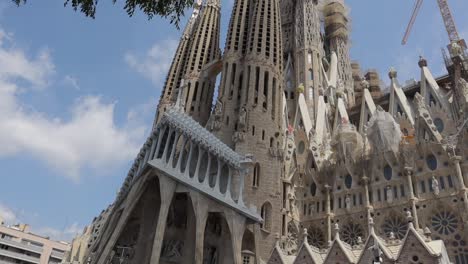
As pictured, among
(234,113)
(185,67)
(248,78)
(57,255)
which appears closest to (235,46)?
(248,78)

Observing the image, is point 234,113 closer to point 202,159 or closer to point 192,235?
point 202,159

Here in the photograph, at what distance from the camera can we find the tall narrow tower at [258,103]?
Result: 72.6 feet

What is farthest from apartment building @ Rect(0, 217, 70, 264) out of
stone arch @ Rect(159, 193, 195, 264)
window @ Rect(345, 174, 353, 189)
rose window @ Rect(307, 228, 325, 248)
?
window @ Rect(345, 174, 353, 189)

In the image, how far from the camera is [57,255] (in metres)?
57.7

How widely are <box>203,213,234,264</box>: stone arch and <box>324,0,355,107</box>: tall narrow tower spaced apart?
26.4 metres

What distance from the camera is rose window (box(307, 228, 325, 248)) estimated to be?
81.8 ft

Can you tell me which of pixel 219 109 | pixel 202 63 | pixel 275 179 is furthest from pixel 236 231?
pixel 202 63

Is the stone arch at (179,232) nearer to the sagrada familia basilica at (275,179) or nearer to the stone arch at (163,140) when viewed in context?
the sagrada familia basilica at (275,179)

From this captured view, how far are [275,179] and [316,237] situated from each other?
5403 mm

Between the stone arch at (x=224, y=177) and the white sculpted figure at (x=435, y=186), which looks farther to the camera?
the stone arch at (x=224, y=177)

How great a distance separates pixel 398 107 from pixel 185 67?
717 inches

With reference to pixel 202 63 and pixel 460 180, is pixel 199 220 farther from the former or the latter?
pixel 202 63

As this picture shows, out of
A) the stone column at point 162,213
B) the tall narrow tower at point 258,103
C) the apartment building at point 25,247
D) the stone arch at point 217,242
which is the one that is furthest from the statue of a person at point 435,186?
the apartment building at point 25,247

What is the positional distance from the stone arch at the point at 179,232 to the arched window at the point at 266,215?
3.77 m
